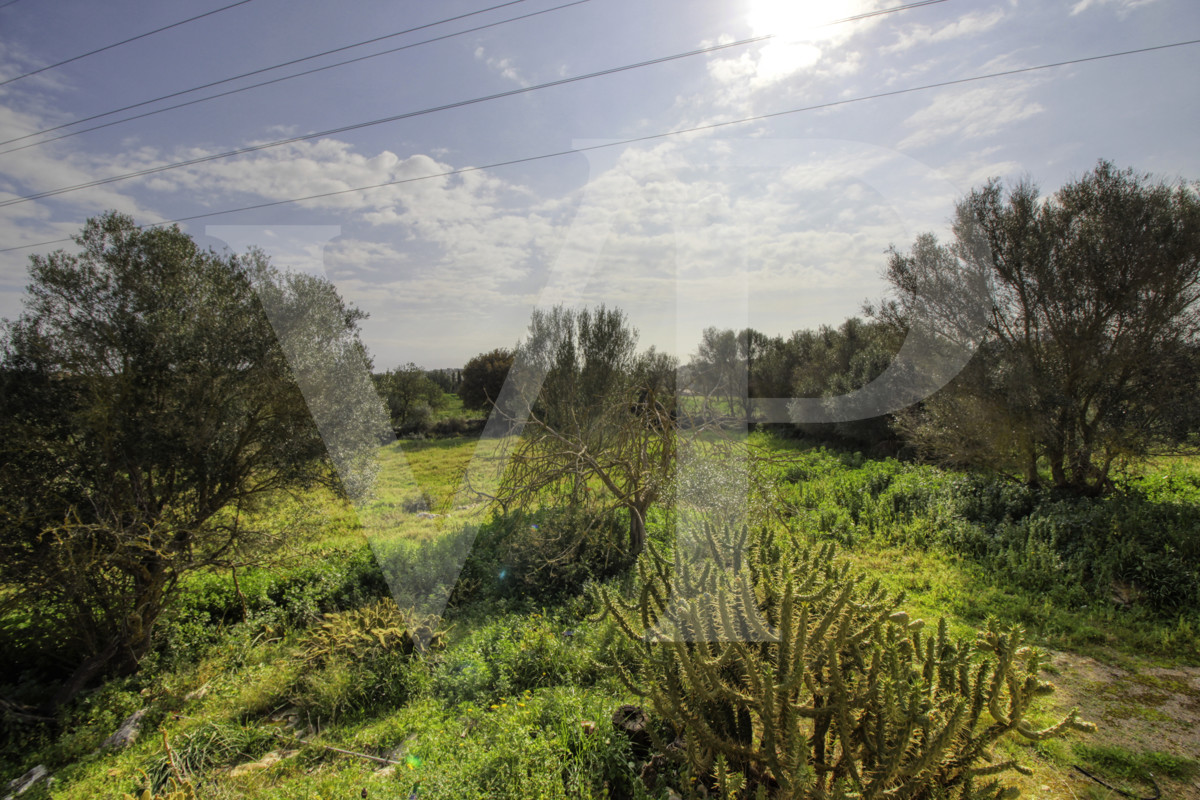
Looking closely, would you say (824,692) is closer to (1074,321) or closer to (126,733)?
(126,733)

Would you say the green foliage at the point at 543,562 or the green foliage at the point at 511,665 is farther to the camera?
the green foliage at the point at 543,562

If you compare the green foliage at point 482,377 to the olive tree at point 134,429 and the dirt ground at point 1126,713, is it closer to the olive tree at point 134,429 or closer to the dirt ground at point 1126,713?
the olive tree at point 134,429

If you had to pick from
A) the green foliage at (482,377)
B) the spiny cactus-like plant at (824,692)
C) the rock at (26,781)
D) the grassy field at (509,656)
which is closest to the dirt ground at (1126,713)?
the grassy field at (509,656)

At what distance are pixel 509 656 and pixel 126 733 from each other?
344 centimetres

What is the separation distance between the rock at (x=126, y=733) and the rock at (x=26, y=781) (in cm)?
35

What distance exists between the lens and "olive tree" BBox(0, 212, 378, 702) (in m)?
4.79

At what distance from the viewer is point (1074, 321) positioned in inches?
277

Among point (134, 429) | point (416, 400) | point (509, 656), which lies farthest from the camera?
point (416, 400)

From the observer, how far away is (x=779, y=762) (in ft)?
5.86

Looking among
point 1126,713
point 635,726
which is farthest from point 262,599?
point 1126,713

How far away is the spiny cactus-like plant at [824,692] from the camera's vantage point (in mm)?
1675

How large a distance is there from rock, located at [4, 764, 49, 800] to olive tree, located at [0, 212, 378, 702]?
4.12ft

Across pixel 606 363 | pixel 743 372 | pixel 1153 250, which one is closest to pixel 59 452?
pixel 606 363

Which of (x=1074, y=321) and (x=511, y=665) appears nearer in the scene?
(x=511, y=665)
